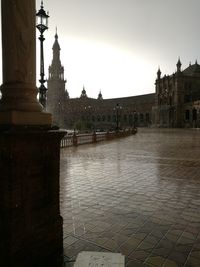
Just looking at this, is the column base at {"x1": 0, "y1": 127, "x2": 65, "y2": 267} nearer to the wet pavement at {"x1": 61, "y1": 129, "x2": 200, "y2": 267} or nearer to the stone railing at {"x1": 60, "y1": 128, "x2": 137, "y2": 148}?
the wet pavement at {"x1": 61, "y1": 129, "x2": 200, "y2": 267}

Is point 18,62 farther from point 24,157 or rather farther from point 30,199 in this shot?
point 30,199

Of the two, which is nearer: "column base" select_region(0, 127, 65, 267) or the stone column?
"column base" select_region(0, 127, 65, 267)

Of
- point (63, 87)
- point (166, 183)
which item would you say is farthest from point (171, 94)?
point (166, 183)

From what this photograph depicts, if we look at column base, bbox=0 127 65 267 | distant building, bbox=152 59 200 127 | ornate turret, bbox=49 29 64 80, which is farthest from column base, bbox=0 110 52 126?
ornate turret, bbox=49 29 64 80

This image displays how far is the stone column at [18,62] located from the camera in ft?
11.6

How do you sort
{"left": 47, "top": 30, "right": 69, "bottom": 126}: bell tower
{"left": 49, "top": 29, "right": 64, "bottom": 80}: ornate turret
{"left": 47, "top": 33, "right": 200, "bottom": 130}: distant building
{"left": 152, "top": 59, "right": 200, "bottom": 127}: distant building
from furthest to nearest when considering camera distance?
{"left": 49, "top": 29, "right": 64, "bottom": 80}: ornate turret < {"left": 47, "top": 30, "right": 69, "bottom": 126}: bell tower < {"left": 47, "top": 33, "right": 200, "bottom": 130}: distant building < {"left": 152, "top": 59, "right": 200, "bottom": 127}: distant building

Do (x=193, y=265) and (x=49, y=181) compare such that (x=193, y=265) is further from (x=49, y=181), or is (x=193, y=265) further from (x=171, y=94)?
(x=171, y=94)

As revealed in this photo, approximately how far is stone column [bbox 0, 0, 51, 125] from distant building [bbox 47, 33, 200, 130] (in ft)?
170

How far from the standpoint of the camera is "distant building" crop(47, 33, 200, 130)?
83.1m

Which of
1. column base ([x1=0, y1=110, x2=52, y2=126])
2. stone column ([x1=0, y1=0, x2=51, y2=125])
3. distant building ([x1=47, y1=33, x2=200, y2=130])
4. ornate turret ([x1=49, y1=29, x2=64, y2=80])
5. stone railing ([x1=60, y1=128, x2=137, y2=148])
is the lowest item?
stone railing ([x1=60, y1=128, x2=137, y2=148])

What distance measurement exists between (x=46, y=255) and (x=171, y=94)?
8837 cm

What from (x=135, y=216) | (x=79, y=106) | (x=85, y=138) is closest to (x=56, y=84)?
(x=79, y=106)

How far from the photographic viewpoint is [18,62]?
11.8 feet

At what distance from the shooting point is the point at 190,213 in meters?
5.69
